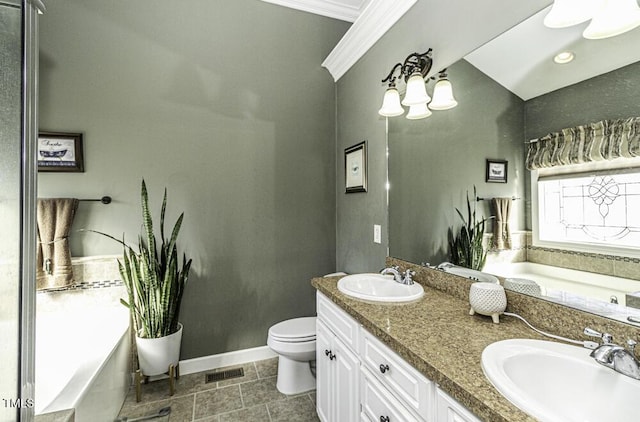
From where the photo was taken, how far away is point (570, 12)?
99 cm

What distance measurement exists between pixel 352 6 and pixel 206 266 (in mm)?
2549

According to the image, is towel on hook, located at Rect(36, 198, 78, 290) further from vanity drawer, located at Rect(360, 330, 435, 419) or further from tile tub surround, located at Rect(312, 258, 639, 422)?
vanity drawer, located at Rect(360, 330, 435, 419)

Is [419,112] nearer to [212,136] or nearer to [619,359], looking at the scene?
[619,359]

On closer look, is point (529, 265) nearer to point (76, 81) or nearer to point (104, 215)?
point (104, 215)

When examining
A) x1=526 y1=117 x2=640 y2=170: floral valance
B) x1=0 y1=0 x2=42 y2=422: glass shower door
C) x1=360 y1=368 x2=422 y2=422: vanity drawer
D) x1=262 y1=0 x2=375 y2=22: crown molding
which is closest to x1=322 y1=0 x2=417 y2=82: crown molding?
x1=262 y1=0 x2=375 y2=22: crown molding

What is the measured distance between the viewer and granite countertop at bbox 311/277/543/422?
692 mm

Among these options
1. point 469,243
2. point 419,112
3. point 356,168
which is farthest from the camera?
point 356,168

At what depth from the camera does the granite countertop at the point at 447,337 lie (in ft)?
2.27

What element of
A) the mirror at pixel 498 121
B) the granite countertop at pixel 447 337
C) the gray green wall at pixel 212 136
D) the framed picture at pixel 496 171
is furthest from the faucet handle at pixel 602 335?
the gray green wall at pixel 212 136

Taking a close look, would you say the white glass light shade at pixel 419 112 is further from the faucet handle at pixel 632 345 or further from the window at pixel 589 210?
the faucet handle at pixel 632 345

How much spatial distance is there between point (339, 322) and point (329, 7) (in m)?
2.61

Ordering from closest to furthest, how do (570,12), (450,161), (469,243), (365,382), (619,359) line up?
(619,359) → (570,12) → (365,382) → (469,243) → (450,161)


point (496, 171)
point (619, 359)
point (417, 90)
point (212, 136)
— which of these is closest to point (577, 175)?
point (496, 171)

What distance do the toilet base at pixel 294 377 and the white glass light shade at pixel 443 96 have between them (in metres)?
1.86
